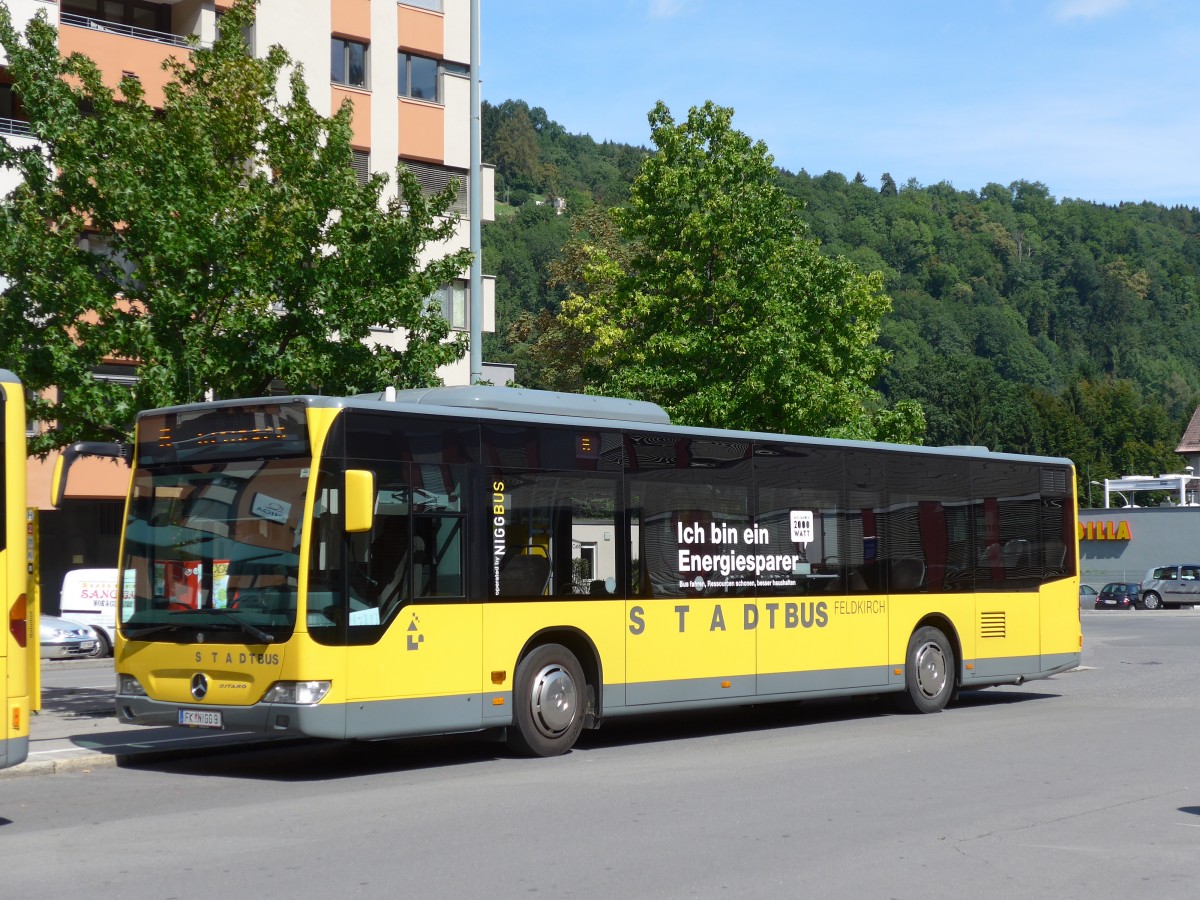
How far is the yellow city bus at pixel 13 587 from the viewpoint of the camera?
9.59 m

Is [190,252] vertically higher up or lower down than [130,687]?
higher up

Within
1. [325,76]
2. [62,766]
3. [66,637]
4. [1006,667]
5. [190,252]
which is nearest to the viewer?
[62,766]

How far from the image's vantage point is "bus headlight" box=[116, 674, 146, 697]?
1263 centimetres

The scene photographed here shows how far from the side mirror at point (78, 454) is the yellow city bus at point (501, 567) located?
0.66m

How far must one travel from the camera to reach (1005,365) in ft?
520

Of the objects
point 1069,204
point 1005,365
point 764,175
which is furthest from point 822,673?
point 1069,204

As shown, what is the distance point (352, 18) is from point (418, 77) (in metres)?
2.72

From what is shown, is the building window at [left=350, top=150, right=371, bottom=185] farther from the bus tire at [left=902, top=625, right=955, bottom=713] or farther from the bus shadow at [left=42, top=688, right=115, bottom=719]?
the bus tire at [left=902, top=625, right=955, bottom=713]

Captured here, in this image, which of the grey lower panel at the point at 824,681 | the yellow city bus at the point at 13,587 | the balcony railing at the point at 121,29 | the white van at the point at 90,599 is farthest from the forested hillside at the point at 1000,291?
the yellow city bus at the point at 13,587

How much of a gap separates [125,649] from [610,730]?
549 cm

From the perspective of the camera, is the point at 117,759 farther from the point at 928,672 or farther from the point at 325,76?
the point at 325,76

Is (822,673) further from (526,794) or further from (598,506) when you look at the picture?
(526,794)

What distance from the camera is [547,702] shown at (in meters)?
13.5

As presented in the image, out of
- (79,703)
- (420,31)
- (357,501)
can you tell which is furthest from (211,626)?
(420,31)
